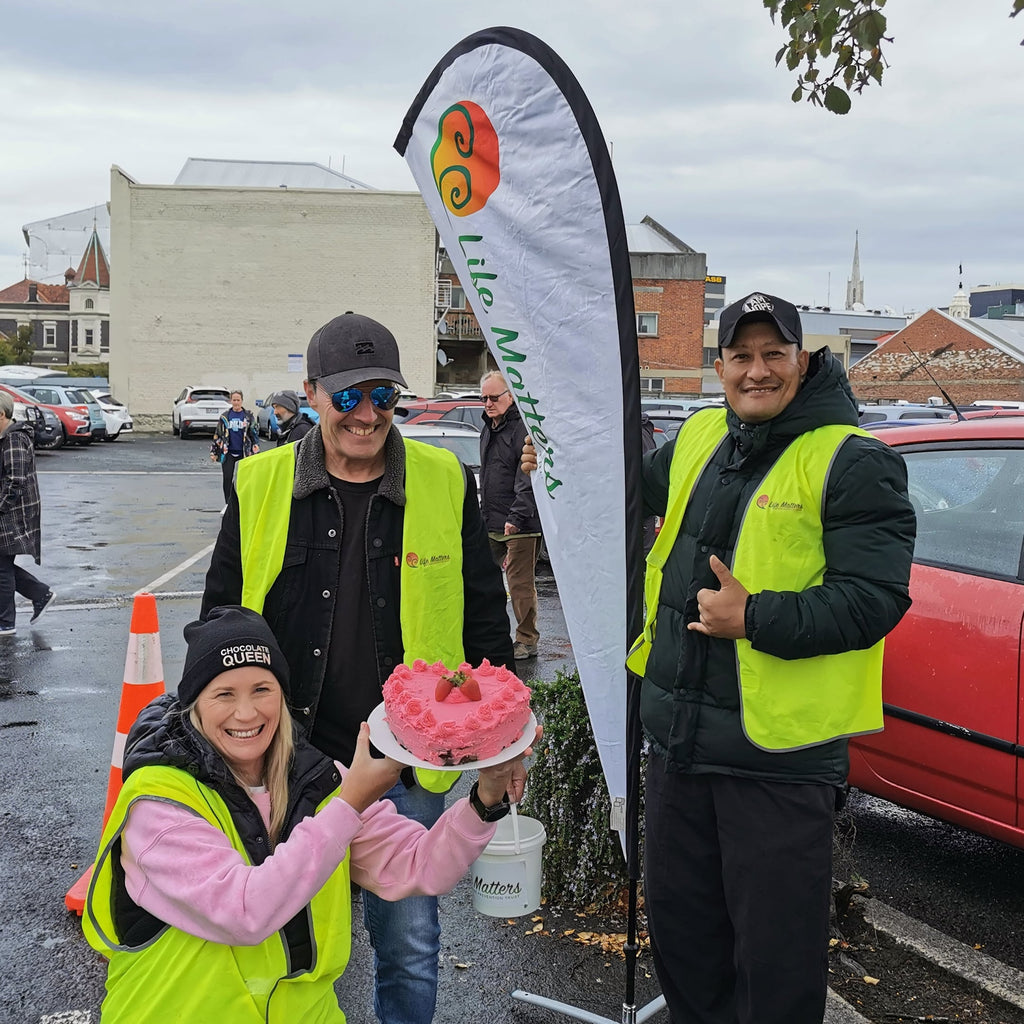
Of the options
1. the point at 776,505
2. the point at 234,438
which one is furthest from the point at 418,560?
the point at 234,438

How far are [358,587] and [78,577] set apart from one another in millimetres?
9411

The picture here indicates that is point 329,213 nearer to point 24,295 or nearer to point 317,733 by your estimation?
point 317,733

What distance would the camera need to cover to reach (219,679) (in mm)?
2428

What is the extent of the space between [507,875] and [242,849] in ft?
4.37

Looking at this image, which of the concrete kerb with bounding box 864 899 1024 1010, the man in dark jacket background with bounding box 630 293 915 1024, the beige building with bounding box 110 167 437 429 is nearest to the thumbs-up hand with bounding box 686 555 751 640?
the man in dark jacket background with bounding box 630 293 915 1024

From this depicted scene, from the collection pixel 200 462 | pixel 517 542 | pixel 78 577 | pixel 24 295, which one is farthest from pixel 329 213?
pixel 24 295

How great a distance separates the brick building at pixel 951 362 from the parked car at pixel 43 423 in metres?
32.0

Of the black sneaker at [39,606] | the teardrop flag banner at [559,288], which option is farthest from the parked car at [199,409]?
the teardrop flag banner at [559,288]

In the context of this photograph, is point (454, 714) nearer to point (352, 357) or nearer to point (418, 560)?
point (418, 560)

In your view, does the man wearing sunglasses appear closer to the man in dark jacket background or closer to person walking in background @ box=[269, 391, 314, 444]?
the man in dark jacket background

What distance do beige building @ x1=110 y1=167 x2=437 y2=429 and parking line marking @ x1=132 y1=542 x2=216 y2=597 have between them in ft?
101

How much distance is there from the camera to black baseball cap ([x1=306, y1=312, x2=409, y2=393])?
2801 mm

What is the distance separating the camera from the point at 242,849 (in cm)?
234

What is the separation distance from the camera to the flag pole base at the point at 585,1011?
321 cm
